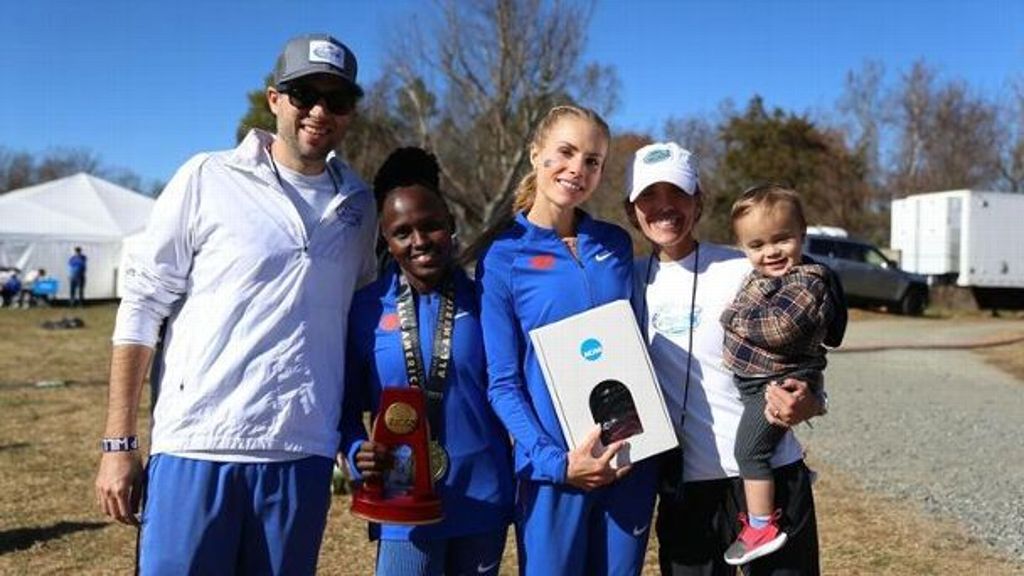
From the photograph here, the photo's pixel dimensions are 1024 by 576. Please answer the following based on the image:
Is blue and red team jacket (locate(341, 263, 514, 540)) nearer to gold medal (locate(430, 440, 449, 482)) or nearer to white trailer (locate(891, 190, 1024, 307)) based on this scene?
gold medal (locate(430, 440, 449, 482))

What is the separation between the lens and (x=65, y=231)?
122 ft

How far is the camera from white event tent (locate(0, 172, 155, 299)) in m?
35.9

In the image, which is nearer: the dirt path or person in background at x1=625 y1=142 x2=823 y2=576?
person in background at x1=625 y1=142 x2=823 y2=576

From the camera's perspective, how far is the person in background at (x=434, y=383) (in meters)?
2.94

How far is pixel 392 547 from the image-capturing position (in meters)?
2.95

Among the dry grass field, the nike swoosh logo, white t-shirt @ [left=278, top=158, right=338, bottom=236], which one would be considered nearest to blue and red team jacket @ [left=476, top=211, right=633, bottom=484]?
the nike swoosh logo

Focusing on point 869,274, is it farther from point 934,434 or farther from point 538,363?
point 538,363

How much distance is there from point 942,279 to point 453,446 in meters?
31.5

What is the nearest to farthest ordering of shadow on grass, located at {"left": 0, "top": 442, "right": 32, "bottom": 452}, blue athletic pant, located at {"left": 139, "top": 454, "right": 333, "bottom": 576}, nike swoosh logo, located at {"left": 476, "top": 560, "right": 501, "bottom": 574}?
1. blue athletic pant, located at {"left": 139, "top": 454, "right": 333, "bottom": 576}
2. nike swoosh logo, located at {"left": 476, "top": 560, "right": 501, "bottom": 574}
3. shadow on grass, located at {"left": 0, "top": 442, "right": 32, "bottom": 452}

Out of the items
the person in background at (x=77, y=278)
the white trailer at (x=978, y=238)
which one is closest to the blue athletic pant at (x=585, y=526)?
the white trailer at (x=978, y=238)

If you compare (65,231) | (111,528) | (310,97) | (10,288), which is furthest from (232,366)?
(65,231)

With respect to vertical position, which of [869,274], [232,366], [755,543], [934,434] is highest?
[869,274]

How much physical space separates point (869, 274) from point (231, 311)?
27.6 meters

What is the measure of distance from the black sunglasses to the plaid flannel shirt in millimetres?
1380
